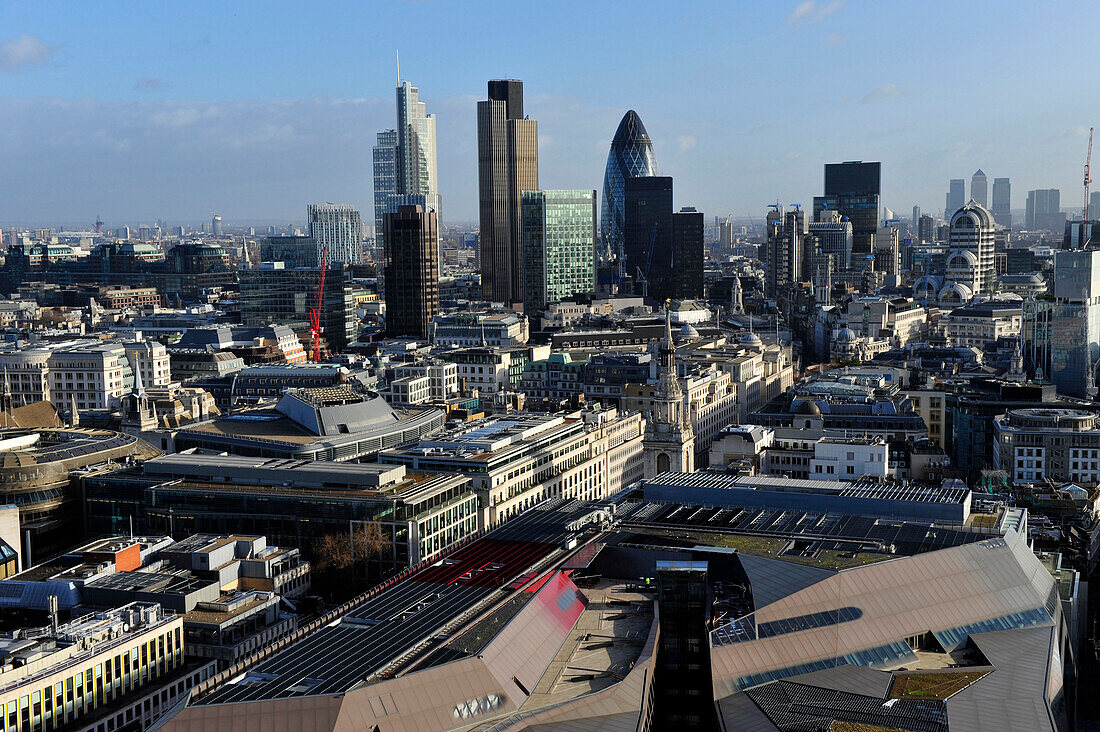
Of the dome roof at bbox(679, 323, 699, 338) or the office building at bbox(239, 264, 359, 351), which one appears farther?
the office building at bbox(239, 264, 359, 351)

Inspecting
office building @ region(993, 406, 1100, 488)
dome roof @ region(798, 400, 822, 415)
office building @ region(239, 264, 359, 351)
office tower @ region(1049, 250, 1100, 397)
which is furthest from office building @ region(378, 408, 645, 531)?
office building @ region(239, 264, 359, 351)

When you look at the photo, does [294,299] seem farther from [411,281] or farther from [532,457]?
[532,457]

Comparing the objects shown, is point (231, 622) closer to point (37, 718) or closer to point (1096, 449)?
point (37, 718)

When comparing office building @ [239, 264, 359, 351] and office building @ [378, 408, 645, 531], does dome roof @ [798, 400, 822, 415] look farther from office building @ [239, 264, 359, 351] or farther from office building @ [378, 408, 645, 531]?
office building @ [239, 264, 359, 351]

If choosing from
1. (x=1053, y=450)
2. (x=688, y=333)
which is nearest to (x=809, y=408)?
(x=1053, y=450)

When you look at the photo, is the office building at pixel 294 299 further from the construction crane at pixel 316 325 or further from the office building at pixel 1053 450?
the office building at pixel 1053 450

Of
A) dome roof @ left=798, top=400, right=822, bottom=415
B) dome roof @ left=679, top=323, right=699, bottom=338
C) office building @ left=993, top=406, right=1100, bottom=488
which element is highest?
dome roof @ left=679, top=323, right=699, bottom=338

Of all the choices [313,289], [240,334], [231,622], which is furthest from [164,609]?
[313,289]
